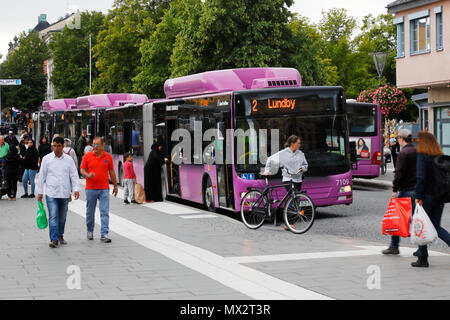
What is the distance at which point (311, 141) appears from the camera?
50.7 ft

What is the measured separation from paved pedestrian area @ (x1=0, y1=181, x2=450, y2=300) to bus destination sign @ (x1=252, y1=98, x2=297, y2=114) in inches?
93.4

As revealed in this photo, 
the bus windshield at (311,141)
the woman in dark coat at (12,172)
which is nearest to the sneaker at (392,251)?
the bus windshield at (311,141)

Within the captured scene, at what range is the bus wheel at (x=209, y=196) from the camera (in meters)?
17.0

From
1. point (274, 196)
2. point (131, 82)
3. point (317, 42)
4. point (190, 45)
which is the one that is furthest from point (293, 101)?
point (131, 82)

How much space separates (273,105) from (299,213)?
274 centimetres

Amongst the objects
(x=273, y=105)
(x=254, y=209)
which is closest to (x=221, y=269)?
(x=254, y=209)

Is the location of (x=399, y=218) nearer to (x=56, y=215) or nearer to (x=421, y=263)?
(x=421, y=263)

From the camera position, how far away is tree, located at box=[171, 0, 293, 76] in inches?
1577

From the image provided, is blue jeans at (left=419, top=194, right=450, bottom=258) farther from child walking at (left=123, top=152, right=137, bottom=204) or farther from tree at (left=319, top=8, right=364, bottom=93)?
tree at (left=319, top=8, right=364, bottom=93)

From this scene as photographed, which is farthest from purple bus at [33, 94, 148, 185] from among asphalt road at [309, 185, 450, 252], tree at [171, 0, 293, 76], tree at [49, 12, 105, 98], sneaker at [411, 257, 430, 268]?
tree at [49, 12, 105, 98]

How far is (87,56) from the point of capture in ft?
265

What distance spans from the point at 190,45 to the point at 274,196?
27833 mm

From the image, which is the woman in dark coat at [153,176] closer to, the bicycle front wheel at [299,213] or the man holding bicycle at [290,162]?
the man holding bicycle at [290,162]
